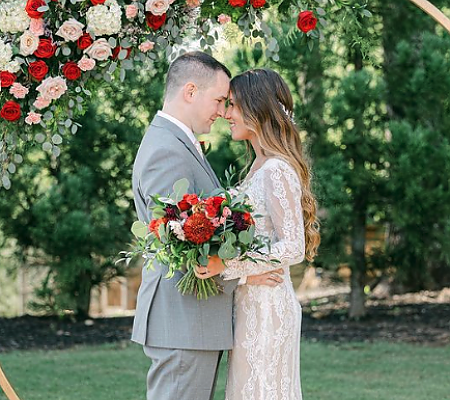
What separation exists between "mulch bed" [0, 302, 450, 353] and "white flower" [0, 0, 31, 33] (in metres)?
4.86

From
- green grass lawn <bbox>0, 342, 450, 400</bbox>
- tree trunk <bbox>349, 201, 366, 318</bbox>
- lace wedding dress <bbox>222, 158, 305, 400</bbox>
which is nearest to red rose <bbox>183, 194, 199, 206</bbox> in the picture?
lace wedding dress <bbox>222, 158, 305, 400</bbox>

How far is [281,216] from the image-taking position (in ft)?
13.0

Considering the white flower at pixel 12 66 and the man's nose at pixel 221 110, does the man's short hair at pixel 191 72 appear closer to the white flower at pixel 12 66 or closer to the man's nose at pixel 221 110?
the man's nose at pixel 221 110

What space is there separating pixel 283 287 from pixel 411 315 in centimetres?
564

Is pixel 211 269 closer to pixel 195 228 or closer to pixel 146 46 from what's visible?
pixel 195 228

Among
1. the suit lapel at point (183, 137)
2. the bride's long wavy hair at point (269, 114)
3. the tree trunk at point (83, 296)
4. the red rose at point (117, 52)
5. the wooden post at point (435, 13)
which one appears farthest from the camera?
the tree trunk at point (83, 296)

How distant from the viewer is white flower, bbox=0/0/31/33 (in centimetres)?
436

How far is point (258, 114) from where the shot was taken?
4141mm

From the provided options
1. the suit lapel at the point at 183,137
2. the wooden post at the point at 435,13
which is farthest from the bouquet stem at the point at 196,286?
the wooden post at the point at 435,13

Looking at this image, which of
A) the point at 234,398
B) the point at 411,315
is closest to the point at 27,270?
the point at 411,315

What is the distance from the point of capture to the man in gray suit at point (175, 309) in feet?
12.5

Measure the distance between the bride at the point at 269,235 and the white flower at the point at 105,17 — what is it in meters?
0.65

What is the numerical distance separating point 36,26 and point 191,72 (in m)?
0.84

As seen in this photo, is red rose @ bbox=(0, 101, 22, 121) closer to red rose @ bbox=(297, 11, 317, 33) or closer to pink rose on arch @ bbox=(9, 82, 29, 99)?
pink rose on arch @ bbox=(9, 82, 29, 99)
